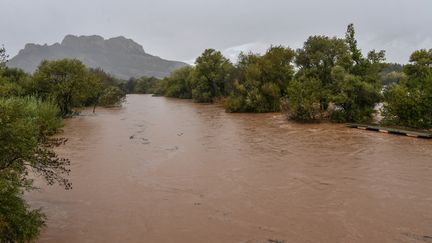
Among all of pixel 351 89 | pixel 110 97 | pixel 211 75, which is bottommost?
pixel 110 97

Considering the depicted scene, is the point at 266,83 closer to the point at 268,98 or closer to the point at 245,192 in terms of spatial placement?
the point at 268,98

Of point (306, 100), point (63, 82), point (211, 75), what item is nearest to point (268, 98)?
point (306, 100)

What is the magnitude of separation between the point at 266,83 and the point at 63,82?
19.7m

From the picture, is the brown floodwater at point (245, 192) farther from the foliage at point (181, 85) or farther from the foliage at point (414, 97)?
the foliage at point (181, 85)

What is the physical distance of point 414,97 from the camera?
2373 centimetres

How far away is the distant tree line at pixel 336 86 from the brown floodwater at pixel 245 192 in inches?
164

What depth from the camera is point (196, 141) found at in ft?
72.3

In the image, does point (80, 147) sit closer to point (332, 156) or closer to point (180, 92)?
point (332, 156)

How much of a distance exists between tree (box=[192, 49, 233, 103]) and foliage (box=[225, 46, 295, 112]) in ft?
63.1

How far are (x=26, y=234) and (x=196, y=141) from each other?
608 inches

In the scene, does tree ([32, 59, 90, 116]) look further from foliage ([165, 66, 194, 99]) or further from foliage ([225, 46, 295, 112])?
foliage ([165, 66, 194, 99])

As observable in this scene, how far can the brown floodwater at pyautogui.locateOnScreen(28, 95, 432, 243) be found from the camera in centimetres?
868

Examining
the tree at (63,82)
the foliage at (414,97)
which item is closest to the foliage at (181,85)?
the tree at (63,82)

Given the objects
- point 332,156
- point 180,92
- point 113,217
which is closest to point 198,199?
point 113,217
